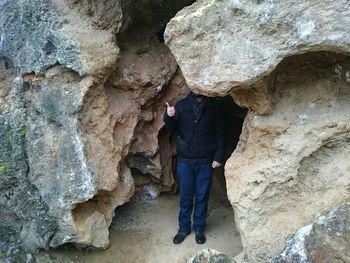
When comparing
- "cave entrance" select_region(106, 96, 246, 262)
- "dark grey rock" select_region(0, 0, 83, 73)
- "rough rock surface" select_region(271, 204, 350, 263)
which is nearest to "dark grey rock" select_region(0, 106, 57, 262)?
"dark grey rock" select_region(0, 0, 83, 73)

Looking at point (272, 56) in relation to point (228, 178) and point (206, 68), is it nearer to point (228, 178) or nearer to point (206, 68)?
point (206, 68)

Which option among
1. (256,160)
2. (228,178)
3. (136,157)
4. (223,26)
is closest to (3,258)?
(136,157)

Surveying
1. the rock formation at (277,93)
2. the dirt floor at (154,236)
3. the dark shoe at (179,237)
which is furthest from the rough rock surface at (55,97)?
the rock formation at (277,93)

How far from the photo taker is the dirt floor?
531 cm

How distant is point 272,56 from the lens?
3.79 m

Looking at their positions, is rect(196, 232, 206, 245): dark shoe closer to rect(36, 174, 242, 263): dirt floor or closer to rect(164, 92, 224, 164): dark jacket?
rect(36, 174, 242, 263): dirt floor

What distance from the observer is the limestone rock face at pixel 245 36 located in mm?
3629

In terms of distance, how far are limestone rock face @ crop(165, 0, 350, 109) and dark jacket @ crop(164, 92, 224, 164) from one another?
39.9 inches

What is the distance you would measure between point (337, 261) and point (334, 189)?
3.31ft

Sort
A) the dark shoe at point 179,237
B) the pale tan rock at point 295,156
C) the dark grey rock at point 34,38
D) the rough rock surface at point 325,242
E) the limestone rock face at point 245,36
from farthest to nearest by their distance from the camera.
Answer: the dark shoe at point 179,237 → the dark grey rock at point 34,38 → the pale tan rock at point 295,156 → the limestone rock face at point 245,36 → the rough rock surface at point 325,242

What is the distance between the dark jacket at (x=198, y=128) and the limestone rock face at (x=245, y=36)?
3.33ft

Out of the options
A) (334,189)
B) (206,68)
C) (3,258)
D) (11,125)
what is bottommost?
(3,258)

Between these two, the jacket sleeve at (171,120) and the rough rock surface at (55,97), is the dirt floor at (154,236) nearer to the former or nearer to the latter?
the rough rock surface at (55,97)

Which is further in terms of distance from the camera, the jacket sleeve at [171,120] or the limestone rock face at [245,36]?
the jacket sleeve at [171,120]
